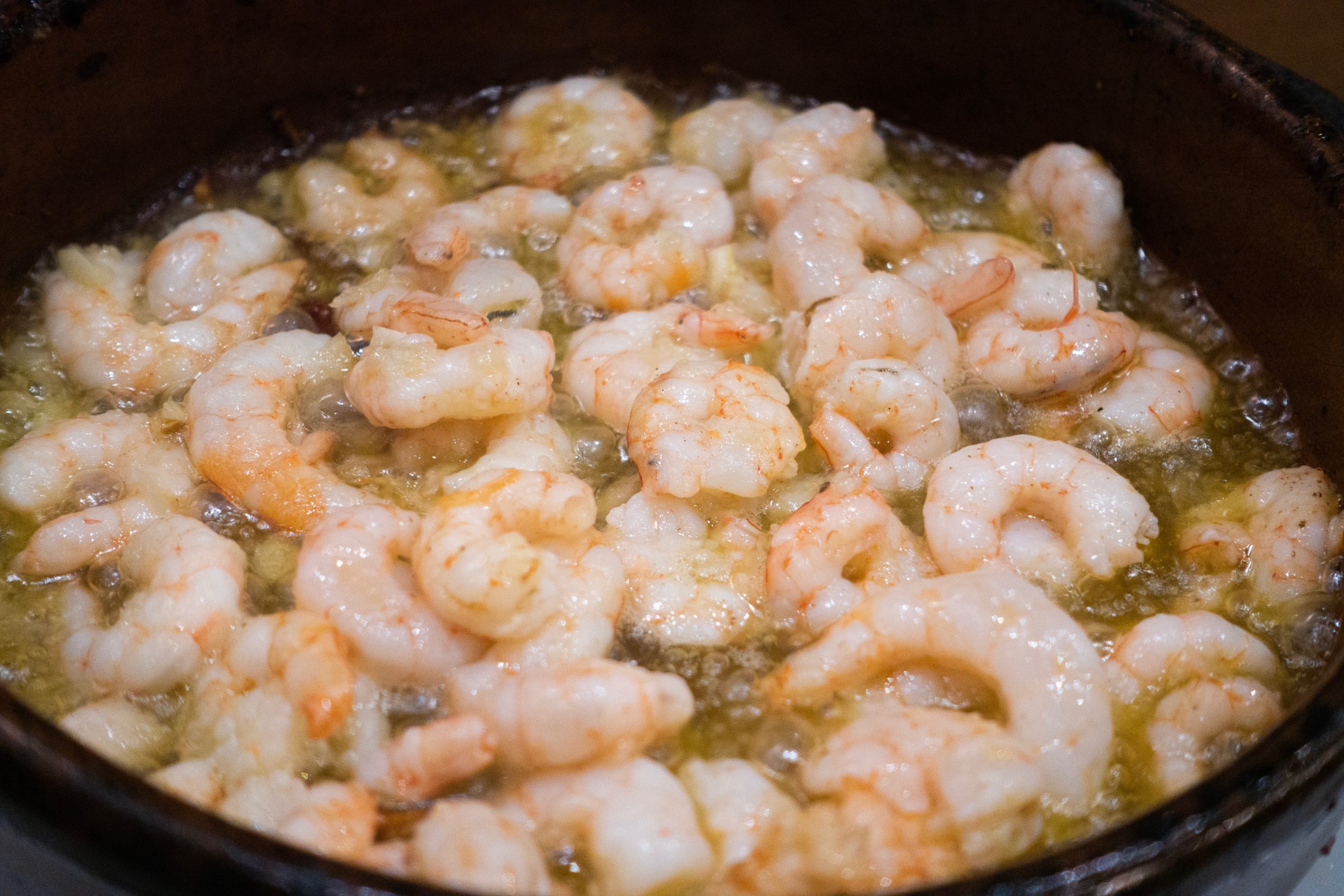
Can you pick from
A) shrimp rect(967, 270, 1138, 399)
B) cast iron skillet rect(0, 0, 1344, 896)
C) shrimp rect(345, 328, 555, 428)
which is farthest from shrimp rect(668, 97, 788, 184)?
shrimp rect(345, 328, 555, 428)

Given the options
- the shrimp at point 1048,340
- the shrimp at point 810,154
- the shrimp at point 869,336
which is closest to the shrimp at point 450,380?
the shrimp at point 869,336

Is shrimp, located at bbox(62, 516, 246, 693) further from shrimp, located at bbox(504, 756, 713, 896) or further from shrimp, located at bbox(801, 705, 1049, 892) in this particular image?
shrimp, located at bbox(801, 705, 1049, 892)

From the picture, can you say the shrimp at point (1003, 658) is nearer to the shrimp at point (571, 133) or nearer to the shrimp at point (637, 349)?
the shrimp at point (637, 349)

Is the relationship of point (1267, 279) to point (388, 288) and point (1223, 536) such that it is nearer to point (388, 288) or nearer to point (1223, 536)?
point (1223, 536)

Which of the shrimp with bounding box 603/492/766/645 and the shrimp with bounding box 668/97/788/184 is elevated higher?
the shrimp with bounding box 668/97/788/184

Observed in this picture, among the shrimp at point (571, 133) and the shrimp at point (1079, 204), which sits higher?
the shrimp at point (1079, 204)

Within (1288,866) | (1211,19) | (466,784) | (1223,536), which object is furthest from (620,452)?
(1211,19)
